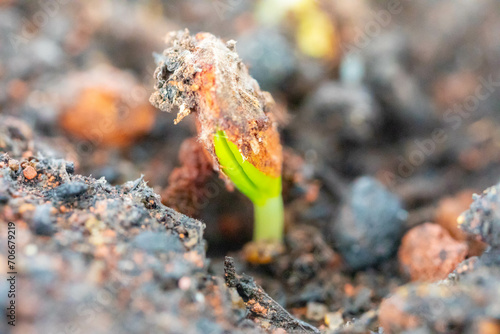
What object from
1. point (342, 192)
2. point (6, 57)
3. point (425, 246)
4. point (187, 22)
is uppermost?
point (187, 22)

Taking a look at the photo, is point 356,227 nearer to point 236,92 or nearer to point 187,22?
point 236,92

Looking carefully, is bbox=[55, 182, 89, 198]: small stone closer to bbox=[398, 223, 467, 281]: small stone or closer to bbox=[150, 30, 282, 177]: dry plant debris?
bbox=[150, 30, 282, 177]: dry plant debris

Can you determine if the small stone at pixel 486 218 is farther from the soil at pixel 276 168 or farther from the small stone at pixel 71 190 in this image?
the small stone at pixel 71 190

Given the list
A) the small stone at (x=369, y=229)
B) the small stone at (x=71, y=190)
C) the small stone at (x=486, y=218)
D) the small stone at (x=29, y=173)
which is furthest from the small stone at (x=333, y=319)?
the small stone at (x=29, y=173)

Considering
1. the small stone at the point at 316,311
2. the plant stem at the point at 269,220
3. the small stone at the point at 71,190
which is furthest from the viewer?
the plant stem at the point at 269,220

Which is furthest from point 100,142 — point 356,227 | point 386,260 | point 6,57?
point 386,260

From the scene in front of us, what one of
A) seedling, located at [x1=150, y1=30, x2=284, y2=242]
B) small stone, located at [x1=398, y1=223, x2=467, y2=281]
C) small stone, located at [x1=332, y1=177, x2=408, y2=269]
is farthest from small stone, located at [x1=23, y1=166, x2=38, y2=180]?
small stone, located at [x1=398, y1=223, x2=467, y2=281]

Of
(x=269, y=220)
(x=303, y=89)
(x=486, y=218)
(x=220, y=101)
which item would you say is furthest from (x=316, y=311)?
(x=303, y=89)
